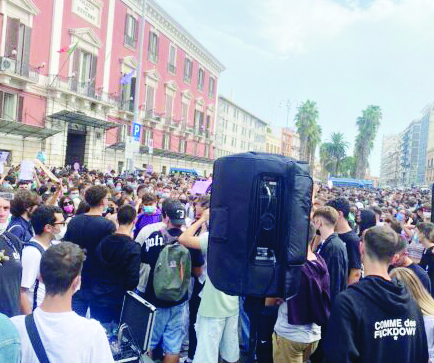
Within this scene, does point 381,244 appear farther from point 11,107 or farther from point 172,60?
point 172,60

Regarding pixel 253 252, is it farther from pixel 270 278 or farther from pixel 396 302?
pixel 396 302

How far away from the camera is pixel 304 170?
271 cm

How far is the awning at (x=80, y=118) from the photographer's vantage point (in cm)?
2434

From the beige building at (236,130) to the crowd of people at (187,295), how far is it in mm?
55543

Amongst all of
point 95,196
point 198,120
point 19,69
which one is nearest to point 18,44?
point 19,69

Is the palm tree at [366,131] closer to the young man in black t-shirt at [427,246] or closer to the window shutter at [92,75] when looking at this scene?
the window shutter at [92,75]

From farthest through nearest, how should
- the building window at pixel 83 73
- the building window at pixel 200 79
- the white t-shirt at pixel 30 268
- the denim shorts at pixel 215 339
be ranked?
the building window at pixel 200 79 → the building window at pixel 83 73 → the denim shorts at pixel 215 339 → the white t-shirt at pixel 30 268

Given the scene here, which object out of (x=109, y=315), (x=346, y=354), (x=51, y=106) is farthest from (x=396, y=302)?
(x=51, y=106)

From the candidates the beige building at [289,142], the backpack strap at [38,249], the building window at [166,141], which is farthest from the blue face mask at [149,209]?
the beige building at [289,142]

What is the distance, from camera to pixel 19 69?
73.0 feet

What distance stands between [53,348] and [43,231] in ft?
6.61

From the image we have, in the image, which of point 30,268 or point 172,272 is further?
point 172,272

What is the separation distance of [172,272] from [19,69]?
21558mm

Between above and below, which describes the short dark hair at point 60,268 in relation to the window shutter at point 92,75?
below
